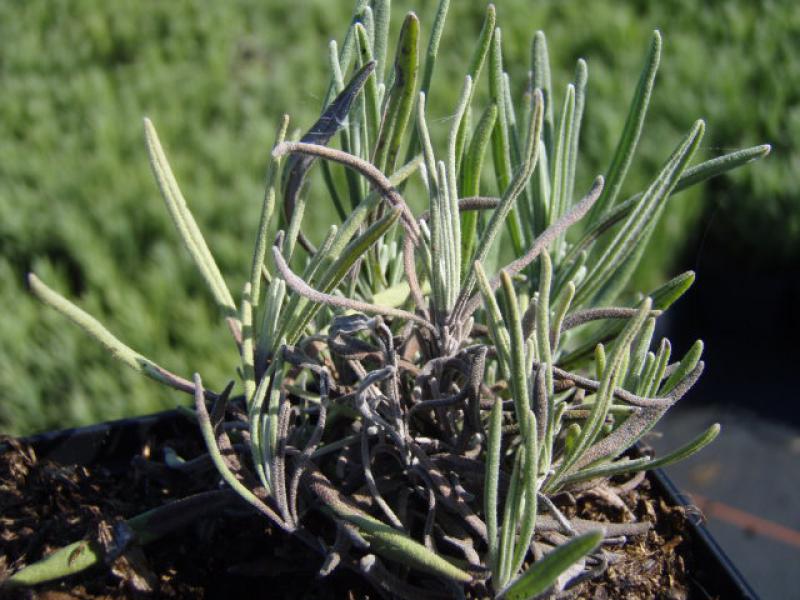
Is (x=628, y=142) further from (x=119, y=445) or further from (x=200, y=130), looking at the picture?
(x=200, y=130)

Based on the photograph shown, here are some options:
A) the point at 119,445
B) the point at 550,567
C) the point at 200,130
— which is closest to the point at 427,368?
the point at 550,567

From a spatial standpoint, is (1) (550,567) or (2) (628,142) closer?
(1) (550,567)

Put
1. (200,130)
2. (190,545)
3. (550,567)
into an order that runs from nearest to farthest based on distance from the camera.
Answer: (550,567) → (190,545) → (200,130)

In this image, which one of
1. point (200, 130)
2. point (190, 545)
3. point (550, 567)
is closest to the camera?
point (550, 567)

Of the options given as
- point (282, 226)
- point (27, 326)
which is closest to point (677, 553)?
point (282, 226)

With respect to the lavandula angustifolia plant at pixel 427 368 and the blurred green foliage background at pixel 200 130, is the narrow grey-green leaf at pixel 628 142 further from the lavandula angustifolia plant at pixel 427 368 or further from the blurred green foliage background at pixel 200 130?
the blurred green foliage background at pixel 200 130

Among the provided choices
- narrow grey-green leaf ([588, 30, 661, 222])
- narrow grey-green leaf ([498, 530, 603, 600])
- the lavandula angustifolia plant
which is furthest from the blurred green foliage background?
narrow grey-green leaf ([498, 530, 603, 600])

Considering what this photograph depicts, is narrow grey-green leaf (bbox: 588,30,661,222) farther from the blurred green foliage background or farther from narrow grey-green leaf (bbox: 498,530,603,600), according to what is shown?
the blurred green foliage background
